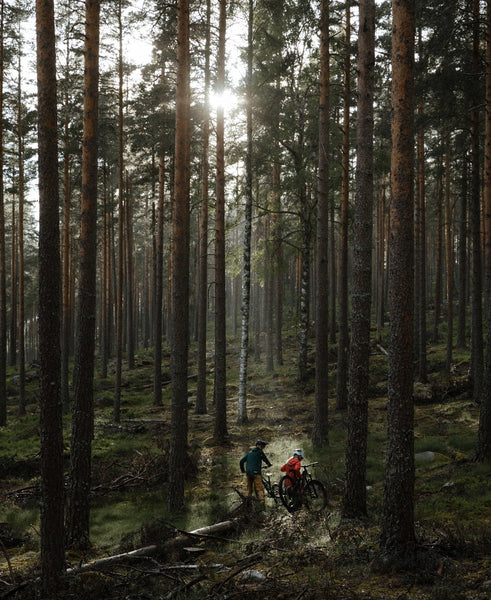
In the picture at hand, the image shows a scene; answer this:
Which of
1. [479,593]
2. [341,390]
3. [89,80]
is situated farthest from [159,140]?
[479,593]

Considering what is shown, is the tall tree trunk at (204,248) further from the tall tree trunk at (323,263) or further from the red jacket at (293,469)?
the red jacket at (293,469)

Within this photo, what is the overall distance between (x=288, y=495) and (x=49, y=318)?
598 cm

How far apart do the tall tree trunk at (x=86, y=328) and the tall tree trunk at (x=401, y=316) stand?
213 inches

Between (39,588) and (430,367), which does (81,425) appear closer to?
(39,588)

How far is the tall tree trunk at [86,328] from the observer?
8320 mm

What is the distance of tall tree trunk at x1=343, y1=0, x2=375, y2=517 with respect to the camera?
7.61 m

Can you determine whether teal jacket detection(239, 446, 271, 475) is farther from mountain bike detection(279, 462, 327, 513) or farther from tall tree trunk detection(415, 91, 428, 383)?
tall tree trunk detection(415, 91, 428, 383)

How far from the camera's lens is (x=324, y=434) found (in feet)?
42.5

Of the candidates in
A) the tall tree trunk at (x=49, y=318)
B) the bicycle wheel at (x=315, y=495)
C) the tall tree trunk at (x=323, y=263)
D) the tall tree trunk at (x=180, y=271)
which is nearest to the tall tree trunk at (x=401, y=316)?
the bicycle wheel at (x=315, y=495)

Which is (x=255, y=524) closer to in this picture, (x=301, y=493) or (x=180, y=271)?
(x=301, y=493)

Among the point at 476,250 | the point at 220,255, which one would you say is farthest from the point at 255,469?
the point at 476,250

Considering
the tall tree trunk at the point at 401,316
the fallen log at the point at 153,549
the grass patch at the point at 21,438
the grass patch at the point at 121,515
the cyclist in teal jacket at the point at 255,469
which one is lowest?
the grass patch at the point at 21,438

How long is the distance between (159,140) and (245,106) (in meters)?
4.11

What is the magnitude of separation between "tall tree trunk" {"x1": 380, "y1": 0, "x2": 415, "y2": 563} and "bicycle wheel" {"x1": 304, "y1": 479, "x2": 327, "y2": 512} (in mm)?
3296
